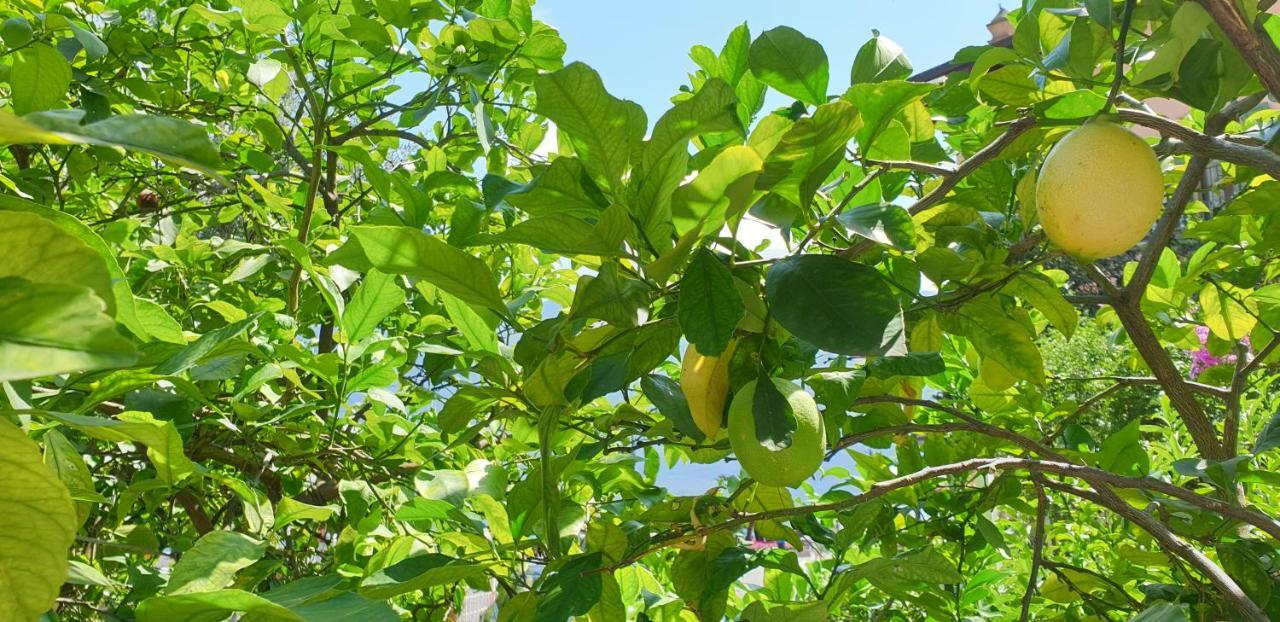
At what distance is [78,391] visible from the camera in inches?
26.9

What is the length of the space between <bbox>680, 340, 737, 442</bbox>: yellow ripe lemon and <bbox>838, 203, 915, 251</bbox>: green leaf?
0.38 ft

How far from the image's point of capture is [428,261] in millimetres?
432

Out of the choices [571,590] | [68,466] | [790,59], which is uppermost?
[790,59]

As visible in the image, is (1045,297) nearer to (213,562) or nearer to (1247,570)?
(1247,570)

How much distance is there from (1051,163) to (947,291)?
14 cm

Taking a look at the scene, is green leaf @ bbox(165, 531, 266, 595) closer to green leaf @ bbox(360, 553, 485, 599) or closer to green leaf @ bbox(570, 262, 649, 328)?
green leaf @ bbox(360, 553, 485, 599)

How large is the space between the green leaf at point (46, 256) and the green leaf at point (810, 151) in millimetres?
294

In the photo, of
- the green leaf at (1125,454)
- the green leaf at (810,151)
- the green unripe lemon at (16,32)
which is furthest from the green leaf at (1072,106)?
the green unripe lemon at (16,32)

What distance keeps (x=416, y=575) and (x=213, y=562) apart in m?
0.14

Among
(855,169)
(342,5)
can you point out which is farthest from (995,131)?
(342,5)

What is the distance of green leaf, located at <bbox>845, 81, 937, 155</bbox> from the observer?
1.45 ft

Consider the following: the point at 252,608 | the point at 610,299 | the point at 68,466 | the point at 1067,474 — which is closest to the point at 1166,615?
the point at 1067,474

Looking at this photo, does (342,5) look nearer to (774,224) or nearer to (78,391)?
(78,391)

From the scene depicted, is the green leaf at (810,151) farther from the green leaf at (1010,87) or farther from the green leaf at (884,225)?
the green leaf at (1010,87)
